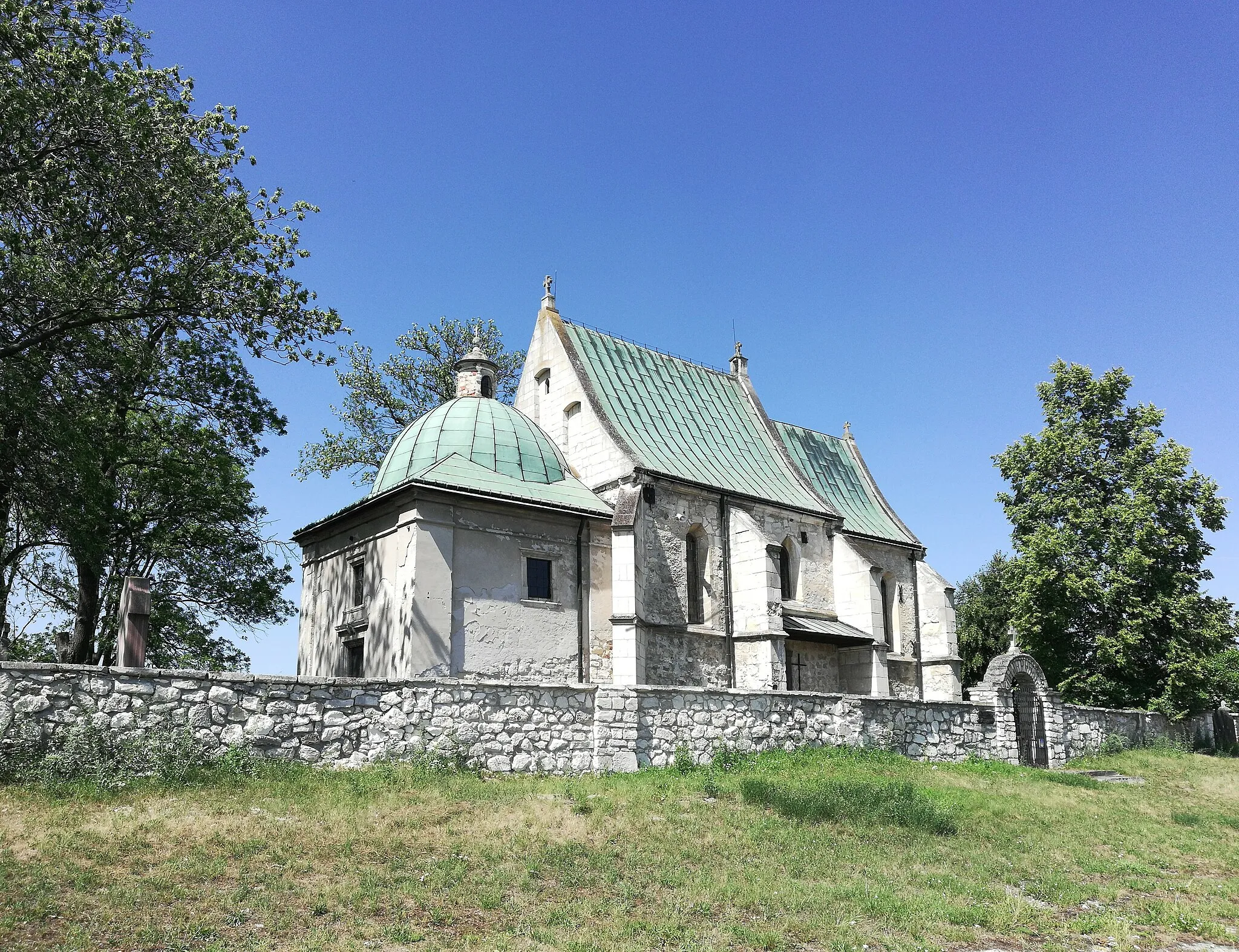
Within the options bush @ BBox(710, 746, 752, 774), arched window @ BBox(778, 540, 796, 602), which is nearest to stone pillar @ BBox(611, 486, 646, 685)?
bush @ BBox(710, 746, 752, 774)

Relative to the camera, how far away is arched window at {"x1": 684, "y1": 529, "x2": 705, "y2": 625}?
22828 mm

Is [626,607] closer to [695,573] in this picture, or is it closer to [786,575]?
[695,573]

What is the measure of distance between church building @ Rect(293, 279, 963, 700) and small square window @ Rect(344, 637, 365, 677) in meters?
0.05

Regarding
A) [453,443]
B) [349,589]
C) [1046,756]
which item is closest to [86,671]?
[349,589]

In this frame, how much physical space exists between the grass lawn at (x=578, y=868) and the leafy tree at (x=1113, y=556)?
49.7ft

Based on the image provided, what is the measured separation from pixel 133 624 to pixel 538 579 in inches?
323

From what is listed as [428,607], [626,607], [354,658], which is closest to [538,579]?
[626,607]

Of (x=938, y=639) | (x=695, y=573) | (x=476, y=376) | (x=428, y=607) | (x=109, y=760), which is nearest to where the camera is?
(x=109, y=760)

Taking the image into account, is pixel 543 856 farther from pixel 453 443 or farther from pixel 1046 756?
pixel 1046 756

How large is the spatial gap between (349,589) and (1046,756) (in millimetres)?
16146

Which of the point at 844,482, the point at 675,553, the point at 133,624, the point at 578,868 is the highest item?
the point at 844,482

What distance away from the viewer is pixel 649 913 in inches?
346

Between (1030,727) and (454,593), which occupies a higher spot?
(454,593)

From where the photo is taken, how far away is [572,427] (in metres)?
24.7
